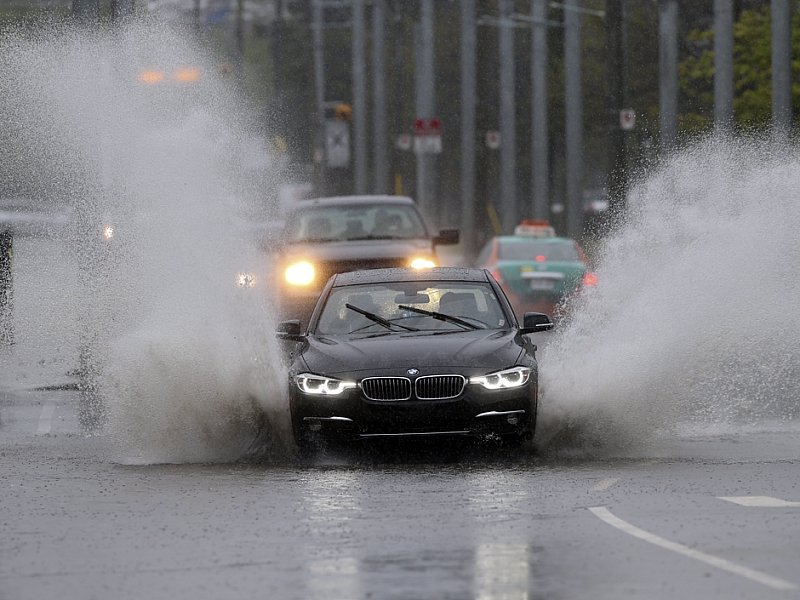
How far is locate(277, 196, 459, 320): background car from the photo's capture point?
22513 mm

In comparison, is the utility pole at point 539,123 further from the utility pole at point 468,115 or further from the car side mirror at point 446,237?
the car side mirror at point 446,237

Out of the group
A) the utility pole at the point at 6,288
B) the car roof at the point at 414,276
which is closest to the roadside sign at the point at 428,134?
the utility pole at the point at 6,288

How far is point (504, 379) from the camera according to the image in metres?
12.3

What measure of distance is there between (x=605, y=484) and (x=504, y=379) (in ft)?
5.19

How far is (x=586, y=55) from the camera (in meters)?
72.9

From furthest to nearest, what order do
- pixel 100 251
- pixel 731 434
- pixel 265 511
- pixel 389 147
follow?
pixel 389 147, pixel 100 251, pixel 731 434, pixel 265 511

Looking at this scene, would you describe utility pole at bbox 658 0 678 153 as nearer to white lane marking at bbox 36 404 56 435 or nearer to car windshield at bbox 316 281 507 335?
white lane marking at bbox 36 404 56 435

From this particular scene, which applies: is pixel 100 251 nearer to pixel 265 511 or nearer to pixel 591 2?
pixel 265 511

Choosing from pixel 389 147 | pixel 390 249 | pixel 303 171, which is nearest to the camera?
pixel 390 249

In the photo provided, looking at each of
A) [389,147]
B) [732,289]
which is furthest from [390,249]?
[389,147]

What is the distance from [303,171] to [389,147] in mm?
20941

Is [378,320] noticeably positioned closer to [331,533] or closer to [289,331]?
[289,331]

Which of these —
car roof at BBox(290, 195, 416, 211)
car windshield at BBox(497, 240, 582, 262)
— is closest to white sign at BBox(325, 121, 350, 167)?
car windshield at BBox(497, 240, 582, 262)

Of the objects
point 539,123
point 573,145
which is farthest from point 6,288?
point 539,123
